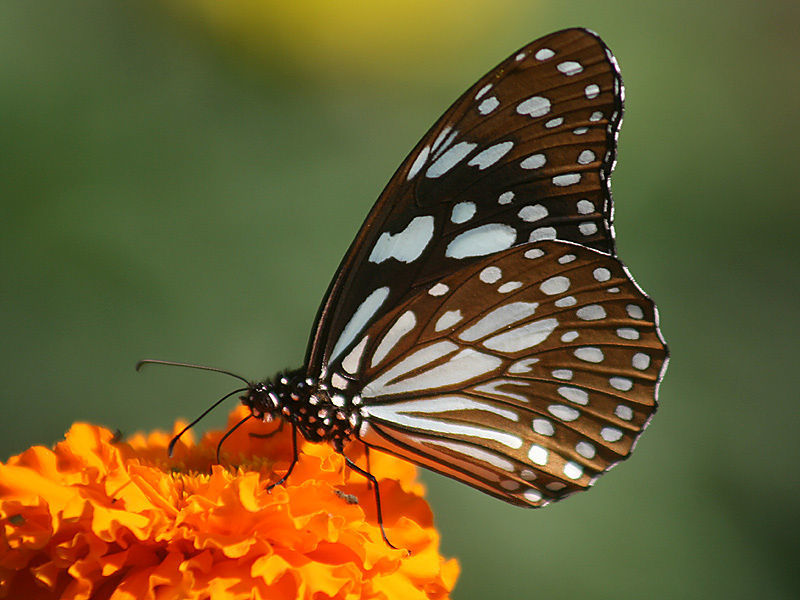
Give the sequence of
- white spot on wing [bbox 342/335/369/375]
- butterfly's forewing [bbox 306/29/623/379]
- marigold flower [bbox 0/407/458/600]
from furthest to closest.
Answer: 1. white spot on wing [bbox 342/335/369/375]
2. butterfly's forewing [bbox 306/29/623/379]
3. marigold flower [bbox 0/407/458/600]

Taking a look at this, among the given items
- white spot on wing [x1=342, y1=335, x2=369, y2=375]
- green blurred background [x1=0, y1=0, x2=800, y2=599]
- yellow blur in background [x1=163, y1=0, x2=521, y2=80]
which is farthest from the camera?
yellow blur in background [x1=163, y1=0, x2=521, y2=80]

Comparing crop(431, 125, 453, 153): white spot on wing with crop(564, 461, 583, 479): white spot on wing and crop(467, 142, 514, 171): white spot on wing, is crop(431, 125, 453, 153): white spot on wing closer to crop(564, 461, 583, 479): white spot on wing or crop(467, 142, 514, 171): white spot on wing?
crop(467, 142, 514, 171): white spot on wing

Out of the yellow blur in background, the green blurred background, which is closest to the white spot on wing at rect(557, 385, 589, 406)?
the green blurred background

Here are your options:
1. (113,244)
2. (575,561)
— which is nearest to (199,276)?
(113,244)

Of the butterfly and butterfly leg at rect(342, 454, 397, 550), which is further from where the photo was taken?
the butterfly

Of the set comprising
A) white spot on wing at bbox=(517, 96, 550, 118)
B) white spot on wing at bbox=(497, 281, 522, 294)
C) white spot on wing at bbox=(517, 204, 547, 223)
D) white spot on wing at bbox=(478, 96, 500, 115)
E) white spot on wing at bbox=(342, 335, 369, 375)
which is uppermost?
white spot on wing at bbox=(517, 96, 550, 118)

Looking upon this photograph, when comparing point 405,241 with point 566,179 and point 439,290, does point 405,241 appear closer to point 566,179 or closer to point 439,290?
point 439,290
